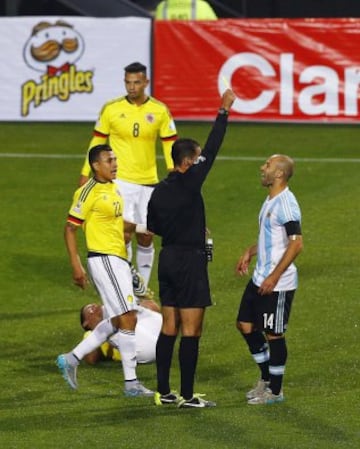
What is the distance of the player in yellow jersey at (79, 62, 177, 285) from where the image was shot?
17391 millimetres

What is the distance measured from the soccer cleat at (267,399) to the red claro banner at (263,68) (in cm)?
1716

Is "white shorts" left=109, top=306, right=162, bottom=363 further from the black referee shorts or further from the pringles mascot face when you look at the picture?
the pringles mascot face

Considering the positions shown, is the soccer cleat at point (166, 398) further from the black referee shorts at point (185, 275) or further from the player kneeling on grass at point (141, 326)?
the player kneeling on grass at point (141, 326)

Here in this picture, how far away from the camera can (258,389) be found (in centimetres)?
1336

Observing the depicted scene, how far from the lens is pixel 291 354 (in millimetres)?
15289

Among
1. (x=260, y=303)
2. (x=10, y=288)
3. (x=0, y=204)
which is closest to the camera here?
(x=260, y=303)

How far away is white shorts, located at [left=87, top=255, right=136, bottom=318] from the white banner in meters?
16.9

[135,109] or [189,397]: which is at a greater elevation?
[135,109]

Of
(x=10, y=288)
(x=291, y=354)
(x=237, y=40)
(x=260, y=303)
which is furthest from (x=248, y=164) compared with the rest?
(x=260, y=303)

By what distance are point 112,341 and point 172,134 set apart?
386cm

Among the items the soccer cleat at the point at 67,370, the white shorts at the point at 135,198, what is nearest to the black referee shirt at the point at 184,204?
the soccer cleat at the point at 67,370

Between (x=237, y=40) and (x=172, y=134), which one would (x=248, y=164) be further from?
(x=172, y=134)

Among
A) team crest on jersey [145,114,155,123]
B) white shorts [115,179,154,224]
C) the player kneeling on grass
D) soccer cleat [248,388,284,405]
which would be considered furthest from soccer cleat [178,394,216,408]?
team crest on jersey [145,114,155,123]

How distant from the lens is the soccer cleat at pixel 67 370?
44.9 ft
